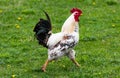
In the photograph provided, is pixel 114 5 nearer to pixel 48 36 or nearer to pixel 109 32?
pixel 109 32

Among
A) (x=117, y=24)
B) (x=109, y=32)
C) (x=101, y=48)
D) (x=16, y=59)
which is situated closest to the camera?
(x=16, y=59)

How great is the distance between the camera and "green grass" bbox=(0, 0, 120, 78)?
962 centimetres

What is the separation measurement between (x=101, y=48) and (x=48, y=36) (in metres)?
2.29

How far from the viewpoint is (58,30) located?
43.3 feet

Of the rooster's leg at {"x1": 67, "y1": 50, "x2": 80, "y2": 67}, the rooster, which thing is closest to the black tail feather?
the rooster

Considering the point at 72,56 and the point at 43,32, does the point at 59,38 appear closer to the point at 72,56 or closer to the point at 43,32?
the point at 43,32

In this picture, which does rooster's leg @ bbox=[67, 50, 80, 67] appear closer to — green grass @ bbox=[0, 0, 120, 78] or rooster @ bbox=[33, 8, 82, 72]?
rooster @ bbox=[33, 8, 82, 72]

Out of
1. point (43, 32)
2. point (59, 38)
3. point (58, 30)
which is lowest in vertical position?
point (58, 30)

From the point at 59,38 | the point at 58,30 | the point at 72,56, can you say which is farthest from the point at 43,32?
the point at 58,30

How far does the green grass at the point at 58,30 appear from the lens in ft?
31.6

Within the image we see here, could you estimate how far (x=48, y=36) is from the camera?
9.63 metres

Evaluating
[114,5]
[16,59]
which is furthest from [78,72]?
[114,5]

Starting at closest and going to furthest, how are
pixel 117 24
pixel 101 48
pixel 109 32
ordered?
pixel 101 48 → pixel 109 32 → pixel 117 24

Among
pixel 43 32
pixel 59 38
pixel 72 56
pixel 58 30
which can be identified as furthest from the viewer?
pixel 58 30
